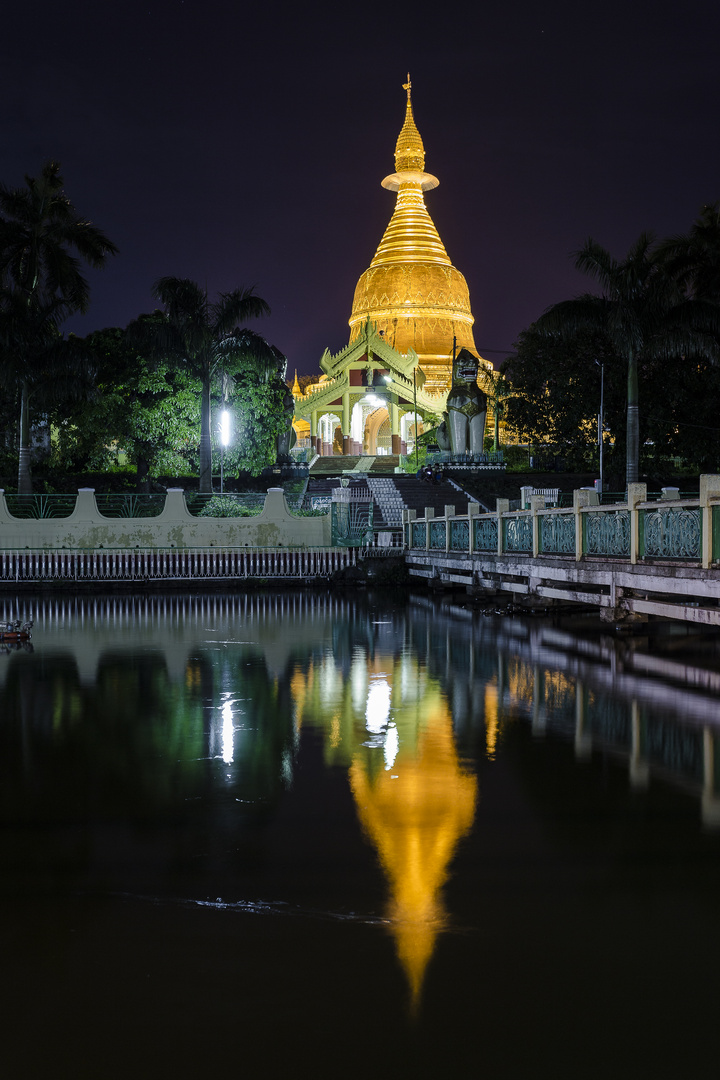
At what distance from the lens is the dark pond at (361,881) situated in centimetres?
334

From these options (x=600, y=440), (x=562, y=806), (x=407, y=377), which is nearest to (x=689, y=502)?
(x=562, y=806)

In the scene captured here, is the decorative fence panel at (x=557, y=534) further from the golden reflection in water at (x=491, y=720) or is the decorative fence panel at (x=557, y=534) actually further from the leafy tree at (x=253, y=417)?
the leafy tree at (x=253, y=417)

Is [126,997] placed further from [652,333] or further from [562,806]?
[652,333]

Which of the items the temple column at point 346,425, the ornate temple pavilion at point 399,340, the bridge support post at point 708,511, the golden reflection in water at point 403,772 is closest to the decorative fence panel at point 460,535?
the golden reflection in water at point 403,772

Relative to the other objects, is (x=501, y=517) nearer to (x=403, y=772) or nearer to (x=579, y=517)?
(x=579, y=517)

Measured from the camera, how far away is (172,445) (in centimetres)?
3812

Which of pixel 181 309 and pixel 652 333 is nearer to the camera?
pixel 652 333

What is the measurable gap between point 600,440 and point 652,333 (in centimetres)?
824

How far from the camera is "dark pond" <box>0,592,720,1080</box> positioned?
3338 mm

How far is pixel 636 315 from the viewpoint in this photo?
27.6 metres

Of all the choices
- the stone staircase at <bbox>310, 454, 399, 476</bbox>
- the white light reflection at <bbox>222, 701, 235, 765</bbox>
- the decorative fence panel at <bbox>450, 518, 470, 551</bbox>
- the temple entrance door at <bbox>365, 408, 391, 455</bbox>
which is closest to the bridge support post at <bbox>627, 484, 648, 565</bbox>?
the white light reflection at <bbox>222, 701, 235, 765</bbox>

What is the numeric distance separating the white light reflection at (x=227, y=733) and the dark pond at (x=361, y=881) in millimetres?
47

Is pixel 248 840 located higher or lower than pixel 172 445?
lower

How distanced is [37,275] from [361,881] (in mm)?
30667
